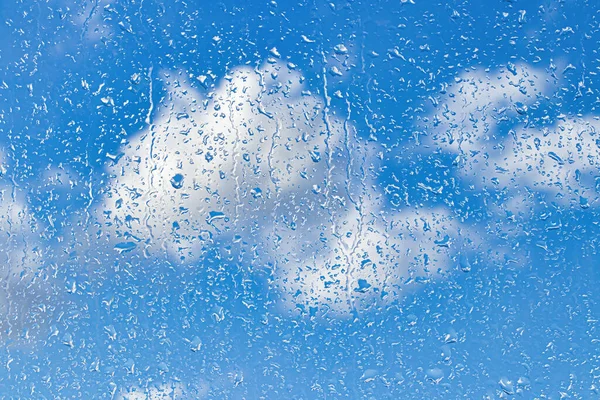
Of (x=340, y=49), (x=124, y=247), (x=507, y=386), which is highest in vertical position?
(x=340, y=49)

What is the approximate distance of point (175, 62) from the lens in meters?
2.28

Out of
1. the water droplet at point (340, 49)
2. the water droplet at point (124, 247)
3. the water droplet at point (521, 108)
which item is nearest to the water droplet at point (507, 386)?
the water droplet at point (521, 108)

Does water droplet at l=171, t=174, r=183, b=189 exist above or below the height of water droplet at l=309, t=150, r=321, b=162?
below

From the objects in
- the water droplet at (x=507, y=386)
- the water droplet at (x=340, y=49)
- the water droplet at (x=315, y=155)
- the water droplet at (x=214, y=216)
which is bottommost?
the water droplet at (x=507, y=386)

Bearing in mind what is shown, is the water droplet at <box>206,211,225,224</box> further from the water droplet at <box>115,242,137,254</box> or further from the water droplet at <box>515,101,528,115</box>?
the water droplet at <box>515,101,528,115</box>

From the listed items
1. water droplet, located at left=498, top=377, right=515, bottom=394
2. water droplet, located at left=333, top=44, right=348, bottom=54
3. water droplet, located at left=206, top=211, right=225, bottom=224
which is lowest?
water droplet, located at left=498, top=377, right=515, bottom=394

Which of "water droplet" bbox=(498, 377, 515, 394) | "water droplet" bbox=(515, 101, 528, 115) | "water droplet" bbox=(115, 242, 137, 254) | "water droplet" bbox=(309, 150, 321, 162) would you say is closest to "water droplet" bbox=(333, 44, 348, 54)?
"water droplet" bbox=(309, 150, 321, 162)

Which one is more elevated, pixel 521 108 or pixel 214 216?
pixel 521 108

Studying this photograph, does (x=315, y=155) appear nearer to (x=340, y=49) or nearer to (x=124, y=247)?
(x=340, y=49)

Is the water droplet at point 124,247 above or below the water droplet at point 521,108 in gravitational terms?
below

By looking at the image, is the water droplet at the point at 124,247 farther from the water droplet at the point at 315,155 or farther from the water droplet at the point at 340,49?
the water droplet at the point at 340,49

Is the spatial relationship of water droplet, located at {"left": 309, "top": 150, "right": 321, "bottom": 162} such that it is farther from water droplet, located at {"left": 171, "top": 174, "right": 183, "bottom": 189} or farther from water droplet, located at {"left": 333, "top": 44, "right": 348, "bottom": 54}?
water droplet, located at {"left": 171, "top": 174, "right": 183, "bottom": 189}

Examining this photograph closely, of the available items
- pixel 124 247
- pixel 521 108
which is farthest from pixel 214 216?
pixel 521 108

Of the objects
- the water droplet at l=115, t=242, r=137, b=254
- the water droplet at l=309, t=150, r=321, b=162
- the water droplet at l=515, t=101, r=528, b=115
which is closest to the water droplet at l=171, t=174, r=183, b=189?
the water droplet at l=115, t=242, r=137, b=254
